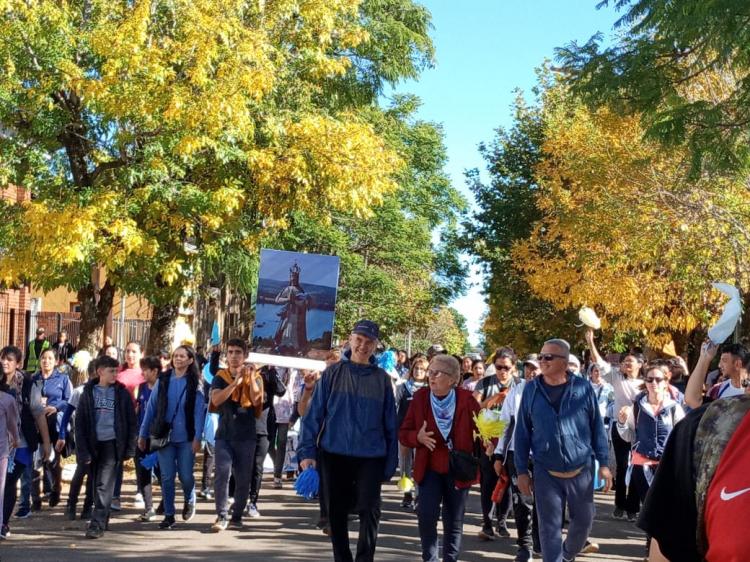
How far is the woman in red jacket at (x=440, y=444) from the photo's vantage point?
27.6ft

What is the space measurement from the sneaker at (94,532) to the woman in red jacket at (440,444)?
11.5ft

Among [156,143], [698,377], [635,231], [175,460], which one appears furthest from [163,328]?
[698,377]

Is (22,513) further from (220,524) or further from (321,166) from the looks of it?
(321,166)

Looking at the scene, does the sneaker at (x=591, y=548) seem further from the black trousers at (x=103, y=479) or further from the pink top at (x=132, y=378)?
the pink top at (x=132, y=378)

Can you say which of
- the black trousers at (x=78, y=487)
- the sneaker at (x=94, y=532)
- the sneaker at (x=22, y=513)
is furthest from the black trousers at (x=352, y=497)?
the sneaker at (x=22, y=513)

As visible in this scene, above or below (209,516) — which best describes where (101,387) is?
above

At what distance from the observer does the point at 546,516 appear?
766 centimetres

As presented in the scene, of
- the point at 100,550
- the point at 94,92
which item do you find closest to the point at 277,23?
the point at 94,92

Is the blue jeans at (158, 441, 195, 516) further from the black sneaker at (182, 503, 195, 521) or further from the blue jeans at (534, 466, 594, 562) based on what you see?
the blue jeans at (534, 466, 594, 562)

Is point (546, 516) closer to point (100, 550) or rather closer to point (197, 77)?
point (100, 550)

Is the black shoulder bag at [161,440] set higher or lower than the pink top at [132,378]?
lower

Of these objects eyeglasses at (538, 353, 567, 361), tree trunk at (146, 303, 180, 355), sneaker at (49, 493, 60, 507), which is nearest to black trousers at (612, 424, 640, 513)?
eyeglasses at (538, 353, 567, 361)

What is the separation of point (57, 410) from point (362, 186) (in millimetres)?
7483

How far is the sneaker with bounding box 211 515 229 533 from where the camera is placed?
11016mm
